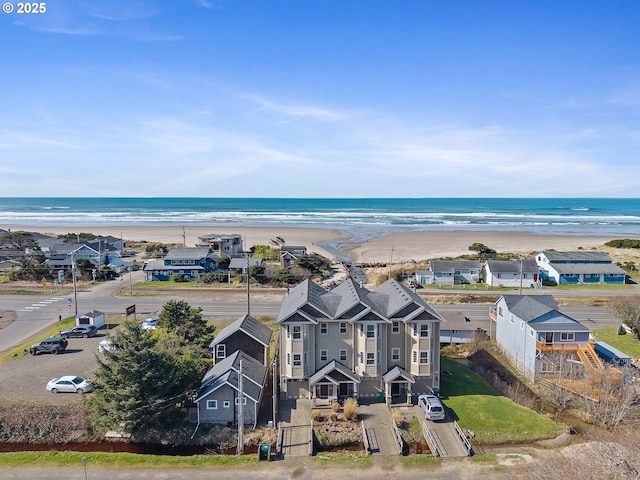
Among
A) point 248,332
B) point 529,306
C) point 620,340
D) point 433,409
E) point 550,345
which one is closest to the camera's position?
point 433,409

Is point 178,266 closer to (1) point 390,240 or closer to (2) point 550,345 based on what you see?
(2) point 550,345

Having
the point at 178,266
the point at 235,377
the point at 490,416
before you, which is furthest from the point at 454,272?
the point at 235,377

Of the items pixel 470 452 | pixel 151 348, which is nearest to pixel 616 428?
→ pixel 470 452

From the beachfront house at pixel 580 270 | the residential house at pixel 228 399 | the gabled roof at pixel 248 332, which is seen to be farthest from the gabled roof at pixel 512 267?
the residential house at pixel 228 399

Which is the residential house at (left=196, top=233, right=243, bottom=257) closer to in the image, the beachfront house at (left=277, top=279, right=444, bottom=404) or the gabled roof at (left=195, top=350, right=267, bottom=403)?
the gabled roof at (left=195, top=350, right=267, bottom=403)

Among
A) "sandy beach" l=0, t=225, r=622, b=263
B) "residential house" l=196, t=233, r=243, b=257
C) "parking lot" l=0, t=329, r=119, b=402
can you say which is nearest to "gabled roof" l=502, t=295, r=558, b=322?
"parking lot" l=0, t=329, r=119, b=402

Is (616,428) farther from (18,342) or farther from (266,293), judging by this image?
(18,342)
